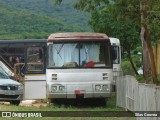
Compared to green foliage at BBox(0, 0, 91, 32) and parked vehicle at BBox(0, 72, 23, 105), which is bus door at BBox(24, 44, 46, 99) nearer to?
parked vehicle at BBox(0, 72, 23, 105)

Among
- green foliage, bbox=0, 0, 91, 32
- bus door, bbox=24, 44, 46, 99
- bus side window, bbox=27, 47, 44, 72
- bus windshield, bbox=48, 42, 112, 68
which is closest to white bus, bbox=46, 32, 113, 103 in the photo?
bus windshield, bbox=48, 42, 112, 68

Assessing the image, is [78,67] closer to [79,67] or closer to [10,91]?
[79,67]

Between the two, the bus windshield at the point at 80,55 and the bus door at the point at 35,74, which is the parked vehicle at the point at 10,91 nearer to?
the bus door at the point at 35,74

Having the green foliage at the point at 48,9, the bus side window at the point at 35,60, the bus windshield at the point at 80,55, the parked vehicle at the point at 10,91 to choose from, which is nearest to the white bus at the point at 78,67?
the bus windshield at the point at 80,55

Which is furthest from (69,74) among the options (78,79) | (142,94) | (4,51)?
(4,51)

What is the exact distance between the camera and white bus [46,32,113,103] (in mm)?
17719

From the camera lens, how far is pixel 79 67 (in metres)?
17.9

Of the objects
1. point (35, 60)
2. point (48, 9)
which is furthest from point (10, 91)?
point (48, 9)

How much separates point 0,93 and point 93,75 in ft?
13.3

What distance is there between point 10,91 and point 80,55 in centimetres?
351

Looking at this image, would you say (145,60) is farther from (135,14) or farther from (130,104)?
(130,104)

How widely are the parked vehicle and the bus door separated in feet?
5.63

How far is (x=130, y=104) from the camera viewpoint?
1562cm

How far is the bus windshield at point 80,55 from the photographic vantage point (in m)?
18.0
